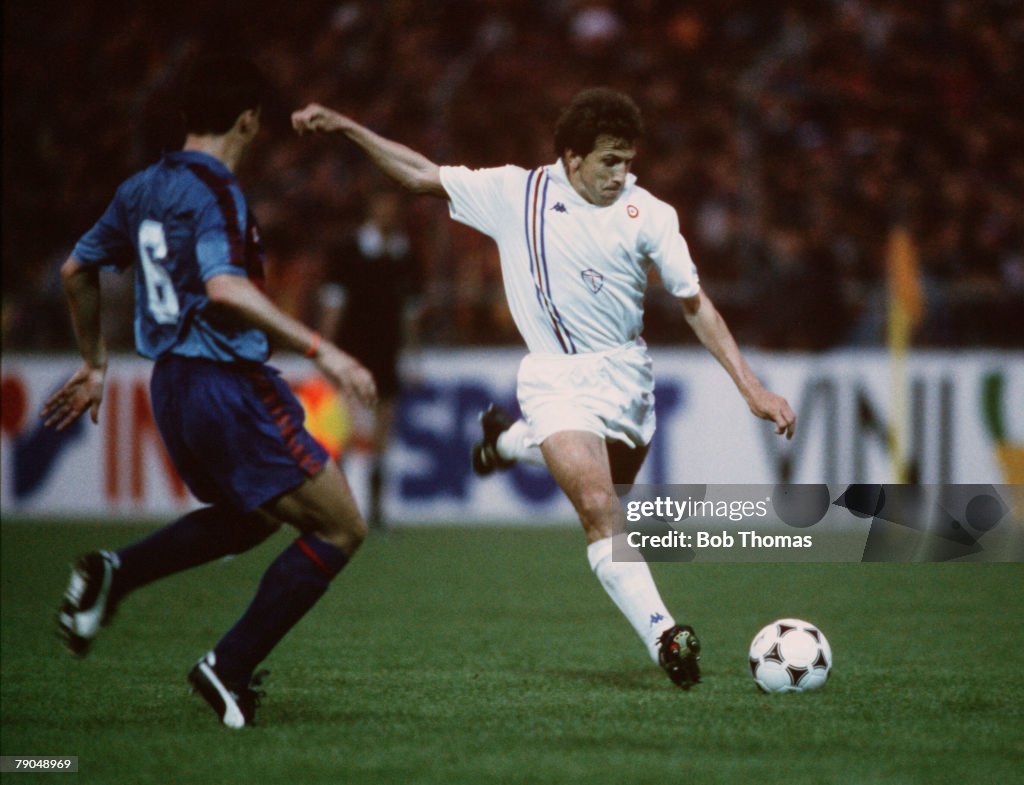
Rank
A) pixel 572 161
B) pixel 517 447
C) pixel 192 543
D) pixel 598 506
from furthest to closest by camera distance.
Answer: pixel 517 447 < pixel 572 161 < pixel 598 506 < pixel 192 543

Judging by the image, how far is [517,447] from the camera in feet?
21.3

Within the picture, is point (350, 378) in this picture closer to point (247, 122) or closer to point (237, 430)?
point (237, 430)

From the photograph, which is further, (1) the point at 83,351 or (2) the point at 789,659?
(2) the point at 789,659

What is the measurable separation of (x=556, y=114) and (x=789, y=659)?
1036 centimetres

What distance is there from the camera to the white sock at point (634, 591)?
5289mm

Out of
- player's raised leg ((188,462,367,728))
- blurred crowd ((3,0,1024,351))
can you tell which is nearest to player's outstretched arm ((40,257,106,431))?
player's raised leg ((188,462,367,728))

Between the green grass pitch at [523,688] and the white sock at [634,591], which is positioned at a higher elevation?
the white sock at [634,591]

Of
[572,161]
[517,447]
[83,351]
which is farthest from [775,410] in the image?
[83,351]

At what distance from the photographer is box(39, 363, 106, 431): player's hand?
196 inches

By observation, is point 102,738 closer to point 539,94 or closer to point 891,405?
point 891,405

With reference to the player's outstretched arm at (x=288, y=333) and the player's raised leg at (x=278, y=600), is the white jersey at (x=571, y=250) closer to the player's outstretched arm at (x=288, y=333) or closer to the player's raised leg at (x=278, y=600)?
the player's raised leg at (x=278, y=600)

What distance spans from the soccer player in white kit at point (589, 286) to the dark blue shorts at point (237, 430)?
1.17m

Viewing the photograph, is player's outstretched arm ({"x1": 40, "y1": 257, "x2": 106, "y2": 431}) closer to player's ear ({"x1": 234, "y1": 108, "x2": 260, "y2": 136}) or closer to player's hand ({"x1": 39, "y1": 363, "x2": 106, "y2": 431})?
player's hand ({"x1": 39, "y1": 363, "x2": 106, "y2": 431})

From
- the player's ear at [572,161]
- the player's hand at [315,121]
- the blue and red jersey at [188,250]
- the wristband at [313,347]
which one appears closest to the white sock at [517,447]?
the player's ear at [572,161]
